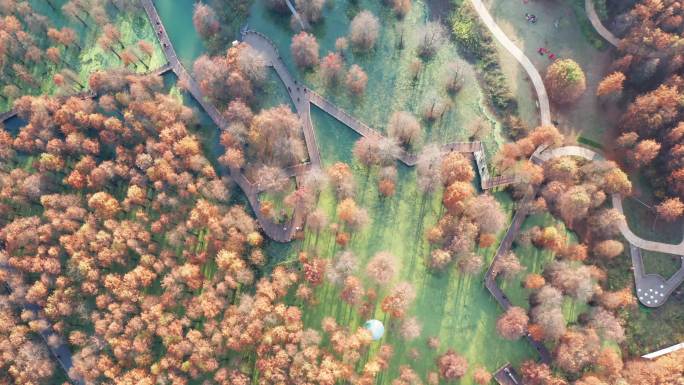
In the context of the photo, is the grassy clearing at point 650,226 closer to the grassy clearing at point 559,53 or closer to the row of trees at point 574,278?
the row of trees at point 574,278

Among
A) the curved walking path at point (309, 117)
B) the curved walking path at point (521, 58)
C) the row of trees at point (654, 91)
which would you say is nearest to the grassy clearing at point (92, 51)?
the curved walking path at point (309, 117)

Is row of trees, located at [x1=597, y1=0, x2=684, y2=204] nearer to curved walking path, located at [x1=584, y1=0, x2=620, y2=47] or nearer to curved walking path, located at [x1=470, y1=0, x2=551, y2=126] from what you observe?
curved walking path, located at [x1=584, y1=0, x2=620, y2=47]

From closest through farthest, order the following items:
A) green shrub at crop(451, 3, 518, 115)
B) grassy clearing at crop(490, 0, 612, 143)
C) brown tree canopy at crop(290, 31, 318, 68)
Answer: brown tree canopy at crop(290, 31, 318, 68) → grassy clearing at crop(490, 0, 612, 143) → green shrub at crop(451, 3, 518, 115)

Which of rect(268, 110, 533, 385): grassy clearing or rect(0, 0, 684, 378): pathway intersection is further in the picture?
rect(0, 0, 684, 378): pathway intersection

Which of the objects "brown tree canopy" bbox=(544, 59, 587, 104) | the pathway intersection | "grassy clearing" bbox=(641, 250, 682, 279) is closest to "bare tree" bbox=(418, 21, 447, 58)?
the pathway intersection

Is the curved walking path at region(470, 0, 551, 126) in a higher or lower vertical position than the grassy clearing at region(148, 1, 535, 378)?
higher

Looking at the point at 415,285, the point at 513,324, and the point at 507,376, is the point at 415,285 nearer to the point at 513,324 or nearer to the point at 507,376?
the point at 513,324
